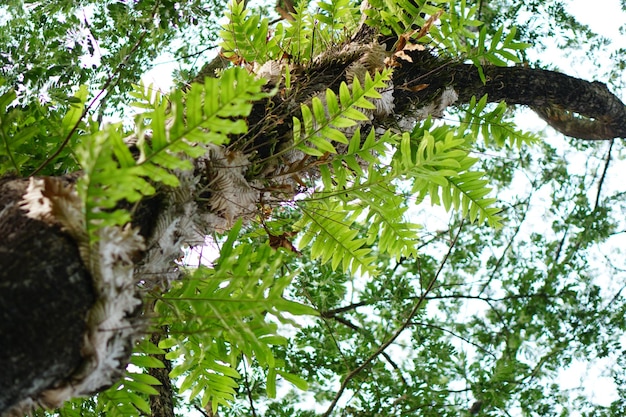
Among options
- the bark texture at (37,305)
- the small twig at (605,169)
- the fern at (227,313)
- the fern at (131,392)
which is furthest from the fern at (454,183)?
the small twig at (605,169)

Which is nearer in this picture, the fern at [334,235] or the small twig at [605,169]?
the fern at [334,235]

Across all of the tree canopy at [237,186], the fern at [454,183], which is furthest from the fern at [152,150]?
the fern at [454,183]

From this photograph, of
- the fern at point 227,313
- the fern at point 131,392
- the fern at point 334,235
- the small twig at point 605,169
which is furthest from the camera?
the small twig at point 605,169

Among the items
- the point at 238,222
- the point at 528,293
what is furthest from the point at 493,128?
the point at 528,293

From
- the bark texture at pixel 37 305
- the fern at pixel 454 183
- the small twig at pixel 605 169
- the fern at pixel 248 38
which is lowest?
the bark texture at pixel 37 305

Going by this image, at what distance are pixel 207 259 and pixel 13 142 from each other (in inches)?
24.4

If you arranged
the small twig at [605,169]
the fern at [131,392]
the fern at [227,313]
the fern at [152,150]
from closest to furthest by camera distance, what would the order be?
the fern at [152,150]
the fern at [227,313]
the fern at [131,392]
the small twig at [605,169]

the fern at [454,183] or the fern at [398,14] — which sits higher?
the fern at [398,14]

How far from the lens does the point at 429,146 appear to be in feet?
5.49

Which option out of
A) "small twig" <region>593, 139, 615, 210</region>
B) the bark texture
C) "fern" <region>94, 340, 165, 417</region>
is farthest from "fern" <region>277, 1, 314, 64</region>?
"small twig" <region>593, 139, 615, 210</region>

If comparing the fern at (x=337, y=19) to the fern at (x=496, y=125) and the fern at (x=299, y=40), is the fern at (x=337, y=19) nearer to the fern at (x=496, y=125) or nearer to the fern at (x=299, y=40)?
the fern at (x=299, y=40)

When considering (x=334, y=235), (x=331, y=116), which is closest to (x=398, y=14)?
(x=331, y=116)

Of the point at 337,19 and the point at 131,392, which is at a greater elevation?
the point at 337,19

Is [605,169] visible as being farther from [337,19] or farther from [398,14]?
[398,14]
